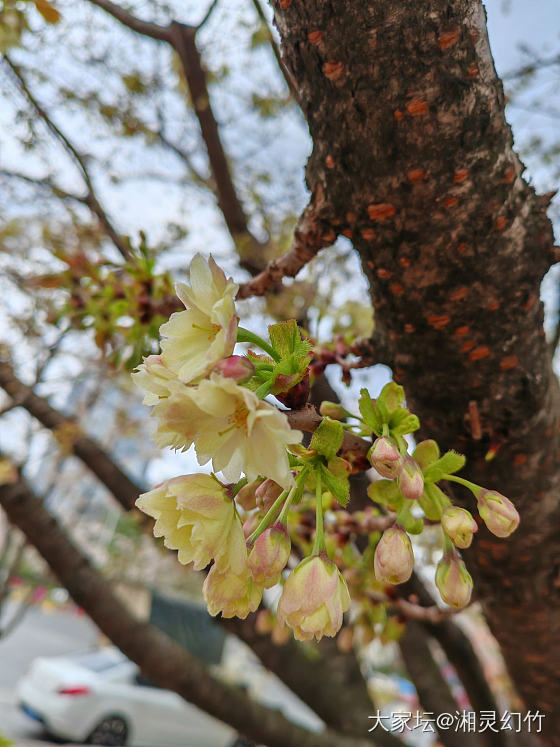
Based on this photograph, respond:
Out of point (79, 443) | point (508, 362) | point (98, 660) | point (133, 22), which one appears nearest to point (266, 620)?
point (79, 443)

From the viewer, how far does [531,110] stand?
3.43m

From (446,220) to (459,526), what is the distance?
49cm

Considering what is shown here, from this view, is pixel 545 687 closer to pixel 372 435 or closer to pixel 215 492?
pixel 372 435

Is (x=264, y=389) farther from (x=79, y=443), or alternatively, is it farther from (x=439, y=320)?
(x=79, y=443)

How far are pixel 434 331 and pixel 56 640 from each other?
15453mm

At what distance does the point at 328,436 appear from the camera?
0.58m

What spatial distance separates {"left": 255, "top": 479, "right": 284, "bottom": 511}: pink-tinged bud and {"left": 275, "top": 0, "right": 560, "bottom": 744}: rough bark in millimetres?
480

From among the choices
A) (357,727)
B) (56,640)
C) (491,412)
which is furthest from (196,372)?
(56,640)

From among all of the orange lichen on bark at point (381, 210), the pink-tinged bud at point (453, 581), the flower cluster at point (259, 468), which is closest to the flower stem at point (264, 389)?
the flower cluster at point (259, 468)

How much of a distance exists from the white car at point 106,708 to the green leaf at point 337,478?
6.08m

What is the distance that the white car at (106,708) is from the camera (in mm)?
5711

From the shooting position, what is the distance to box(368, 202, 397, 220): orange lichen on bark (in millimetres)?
843

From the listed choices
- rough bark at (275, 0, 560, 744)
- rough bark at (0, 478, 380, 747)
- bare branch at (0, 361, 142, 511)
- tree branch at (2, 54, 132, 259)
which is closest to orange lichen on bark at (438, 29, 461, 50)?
rough bark at (275, 0, 560, 744)

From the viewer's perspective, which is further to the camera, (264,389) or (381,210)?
(381,210)
